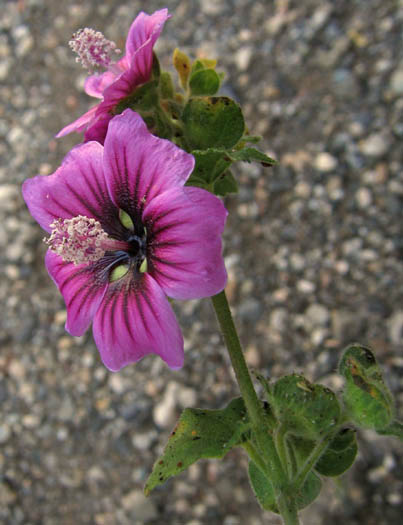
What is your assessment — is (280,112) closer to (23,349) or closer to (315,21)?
(315,21)

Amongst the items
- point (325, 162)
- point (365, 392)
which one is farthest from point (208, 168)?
point (325, 162)

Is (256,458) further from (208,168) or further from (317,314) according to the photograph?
(317,314)

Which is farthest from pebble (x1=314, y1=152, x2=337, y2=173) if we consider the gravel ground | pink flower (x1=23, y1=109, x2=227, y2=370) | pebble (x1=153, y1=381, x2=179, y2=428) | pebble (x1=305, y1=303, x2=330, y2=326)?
pink flower (x1=23, y1=109, x2=227, y2=370)

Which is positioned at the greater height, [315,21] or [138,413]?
[315,21]

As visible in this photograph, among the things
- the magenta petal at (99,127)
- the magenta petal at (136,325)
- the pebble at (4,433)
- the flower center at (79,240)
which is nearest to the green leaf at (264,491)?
the magenta petal at (136,325)

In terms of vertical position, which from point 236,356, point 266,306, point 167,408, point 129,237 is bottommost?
point 167,408

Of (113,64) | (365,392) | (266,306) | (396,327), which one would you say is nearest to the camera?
(365,392)

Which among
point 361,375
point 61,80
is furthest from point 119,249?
point 61,80
